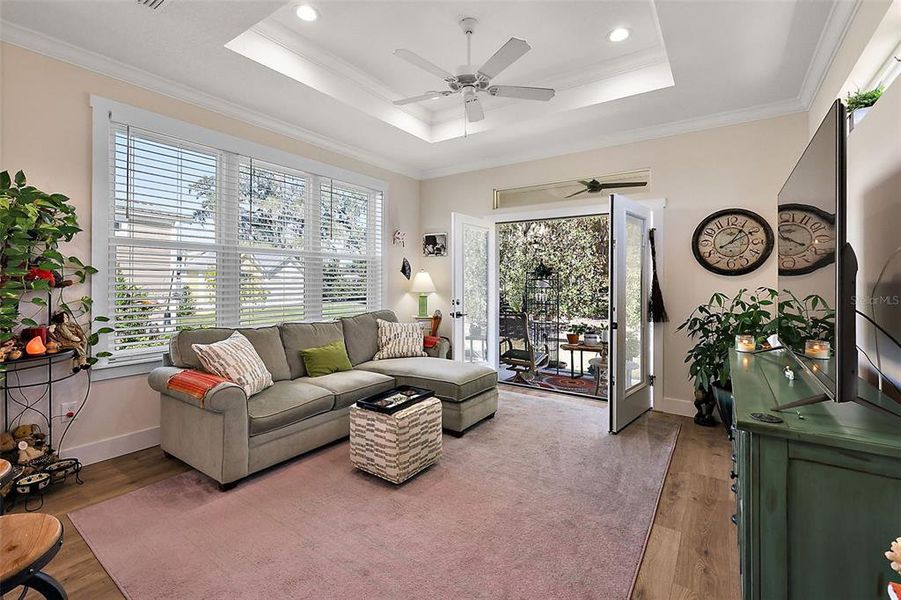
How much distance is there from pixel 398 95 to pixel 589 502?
3.74 metres

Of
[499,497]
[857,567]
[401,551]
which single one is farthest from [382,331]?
[857,567]

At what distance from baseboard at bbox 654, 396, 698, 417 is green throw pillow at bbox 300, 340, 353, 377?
3033 millimetres

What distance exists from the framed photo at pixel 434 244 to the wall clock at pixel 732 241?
2877 mm

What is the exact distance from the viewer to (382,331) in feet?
14.4

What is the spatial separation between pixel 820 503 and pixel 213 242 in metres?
4.04

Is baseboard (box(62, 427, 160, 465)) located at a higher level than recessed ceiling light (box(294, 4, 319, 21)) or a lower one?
lower

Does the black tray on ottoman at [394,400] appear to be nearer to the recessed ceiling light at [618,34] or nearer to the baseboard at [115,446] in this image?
the baseboard at [115,446]

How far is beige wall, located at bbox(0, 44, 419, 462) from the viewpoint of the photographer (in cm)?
260

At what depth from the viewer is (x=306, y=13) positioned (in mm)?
2738

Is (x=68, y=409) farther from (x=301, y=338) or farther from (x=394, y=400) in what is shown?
(x=394, y=400)

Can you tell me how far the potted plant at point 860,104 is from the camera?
180 centimetres

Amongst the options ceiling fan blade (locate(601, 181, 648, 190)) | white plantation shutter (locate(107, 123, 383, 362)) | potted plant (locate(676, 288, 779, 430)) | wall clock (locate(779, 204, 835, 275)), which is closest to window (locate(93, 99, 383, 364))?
white plantation shutter (locate(107, 123, 383, 362))

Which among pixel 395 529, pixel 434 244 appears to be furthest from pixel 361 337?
pixel 395 529

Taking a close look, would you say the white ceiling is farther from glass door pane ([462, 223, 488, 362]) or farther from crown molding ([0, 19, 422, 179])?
glass door pane ([462, 223, 488, 362])
